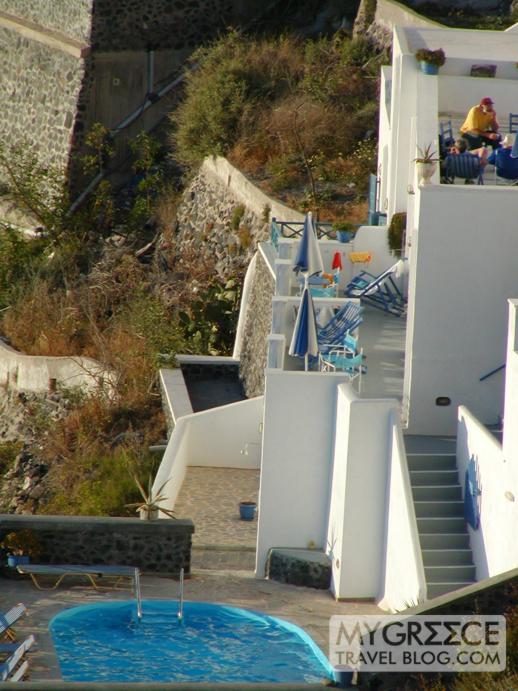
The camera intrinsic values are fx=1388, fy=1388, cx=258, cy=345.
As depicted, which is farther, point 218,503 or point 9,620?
point 218,503

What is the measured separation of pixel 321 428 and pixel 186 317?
9727 mm

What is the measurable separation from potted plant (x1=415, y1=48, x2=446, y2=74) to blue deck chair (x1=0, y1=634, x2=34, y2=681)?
11510 millimetres

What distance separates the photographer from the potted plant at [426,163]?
58.4 ft

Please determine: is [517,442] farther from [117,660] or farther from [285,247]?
[285,247]

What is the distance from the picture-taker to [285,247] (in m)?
20.4

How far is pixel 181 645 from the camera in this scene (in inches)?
538

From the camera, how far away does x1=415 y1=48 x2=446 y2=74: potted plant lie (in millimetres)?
20766

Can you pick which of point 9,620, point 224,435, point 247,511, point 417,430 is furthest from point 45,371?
point 9,620

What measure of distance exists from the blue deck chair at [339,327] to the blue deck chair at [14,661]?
5.99 metres

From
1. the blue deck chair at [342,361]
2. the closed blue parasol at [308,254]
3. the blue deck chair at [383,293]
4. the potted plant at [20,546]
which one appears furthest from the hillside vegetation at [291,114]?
the potted plant at [20,546]

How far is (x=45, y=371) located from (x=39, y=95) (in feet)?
35.4

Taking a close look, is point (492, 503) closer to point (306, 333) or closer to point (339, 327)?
point (306, 333)

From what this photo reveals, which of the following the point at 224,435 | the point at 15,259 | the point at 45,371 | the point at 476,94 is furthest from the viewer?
the point at 15,259

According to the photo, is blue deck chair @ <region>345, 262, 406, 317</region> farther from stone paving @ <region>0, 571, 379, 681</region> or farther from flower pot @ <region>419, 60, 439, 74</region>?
stone paving @ <region>0, 571, 379, 681</region>
